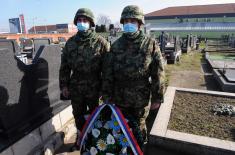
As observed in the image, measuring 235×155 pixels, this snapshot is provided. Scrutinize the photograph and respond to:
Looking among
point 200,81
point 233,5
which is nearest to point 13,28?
point 200,81

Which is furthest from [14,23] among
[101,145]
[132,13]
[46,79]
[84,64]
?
[101,145]

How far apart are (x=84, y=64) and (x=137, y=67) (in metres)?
0.75

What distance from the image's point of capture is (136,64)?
8.52ft

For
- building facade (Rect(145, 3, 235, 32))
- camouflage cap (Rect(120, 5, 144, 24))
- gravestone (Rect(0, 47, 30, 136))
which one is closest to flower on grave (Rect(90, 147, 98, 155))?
gravestone (Rect(0, 47, 30, 136))

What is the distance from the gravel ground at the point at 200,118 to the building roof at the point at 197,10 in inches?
2439

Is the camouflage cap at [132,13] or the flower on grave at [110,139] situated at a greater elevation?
the camouflage cap at [132,13]

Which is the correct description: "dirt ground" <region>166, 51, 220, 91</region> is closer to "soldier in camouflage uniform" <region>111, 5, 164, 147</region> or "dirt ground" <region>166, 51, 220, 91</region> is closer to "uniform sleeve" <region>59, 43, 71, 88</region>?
"soldier in camouflage uniform" <region>111, 5, 164, 147</region>

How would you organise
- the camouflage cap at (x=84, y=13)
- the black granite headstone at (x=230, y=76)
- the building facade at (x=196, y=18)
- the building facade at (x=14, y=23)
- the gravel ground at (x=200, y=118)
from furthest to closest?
the building facade at (x=196, y=18)
the building facade at (x=14, y=23)
the black granite headstone at (x=230, y=76)
the gravel ground at (x=200, y=118)
the camouflage cap at (x=84, y=13)

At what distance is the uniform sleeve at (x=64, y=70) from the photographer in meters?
2.95

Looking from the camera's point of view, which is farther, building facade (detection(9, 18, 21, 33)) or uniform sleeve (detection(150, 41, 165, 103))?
building facade (detection(9, 18, 21, 33))

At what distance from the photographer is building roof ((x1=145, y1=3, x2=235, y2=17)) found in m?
59.2

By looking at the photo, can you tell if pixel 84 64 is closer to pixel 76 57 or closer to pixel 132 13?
pixel 76 57

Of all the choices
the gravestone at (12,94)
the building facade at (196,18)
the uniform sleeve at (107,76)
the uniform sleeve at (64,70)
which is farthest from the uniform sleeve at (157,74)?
the building facade at (196,18)

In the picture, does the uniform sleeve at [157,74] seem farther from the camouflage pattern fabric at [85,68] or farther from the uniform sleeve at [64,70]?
the uniform sleeve at [64,70]
